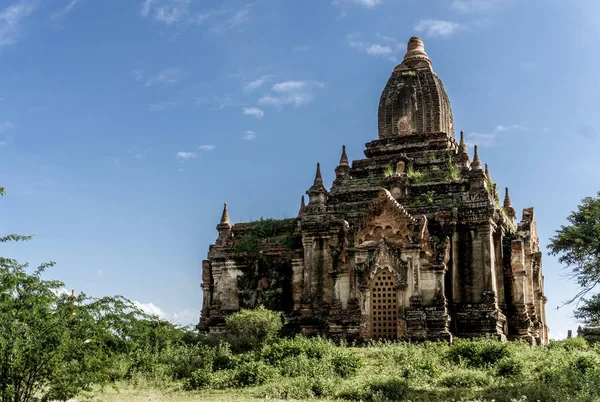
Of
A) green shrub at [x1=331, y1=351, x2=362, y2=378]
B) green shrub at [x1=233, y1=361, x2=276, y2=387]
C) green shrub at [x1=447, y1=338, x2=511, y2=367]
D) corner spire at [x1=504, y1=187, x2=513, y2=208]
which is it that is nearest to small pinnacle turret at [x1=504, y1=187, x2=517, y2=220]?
corner spire at [x1=504, y1=187, x2=513, y2=208]

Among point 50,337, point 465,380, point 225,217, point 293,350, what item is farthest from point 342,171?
point 50,337

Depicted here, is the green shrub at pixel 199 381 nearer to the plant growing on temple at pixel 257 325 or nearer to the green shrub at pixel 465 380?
the plant growing on temple at pixel 257 325

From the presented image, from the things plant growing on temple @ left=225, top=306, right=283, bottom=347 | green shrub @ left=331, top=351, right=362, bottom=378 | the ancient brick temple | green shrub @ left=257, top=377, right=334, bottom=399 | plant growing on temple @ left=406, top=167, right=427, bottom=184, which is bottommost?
green shrub @ left=257, top=377, right=334, bottom=399

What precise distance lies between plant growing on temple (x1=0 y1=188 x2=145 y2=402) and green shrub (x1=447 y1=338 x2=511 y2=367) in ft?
34.5

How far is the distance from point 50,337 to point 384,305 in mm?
15548

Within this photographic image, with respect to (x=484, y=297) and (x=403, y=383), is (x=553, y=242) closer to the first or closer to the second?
(x=484, y=297)

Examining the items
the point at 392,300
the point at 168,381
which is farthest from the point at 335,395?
the point at 392,300

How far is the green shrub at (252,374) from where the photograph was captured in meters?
21.6

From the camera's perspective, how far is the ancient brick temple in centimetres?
2827

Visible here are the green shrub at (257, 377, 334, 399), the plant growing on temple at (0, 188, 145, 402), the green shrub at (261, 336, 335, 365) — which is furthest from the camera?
the green shrub at (261, 336, 335, 365)

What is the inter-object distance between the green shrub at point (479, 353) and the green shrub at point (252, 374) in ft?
19.3

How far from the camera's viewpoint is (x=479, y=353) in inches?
893

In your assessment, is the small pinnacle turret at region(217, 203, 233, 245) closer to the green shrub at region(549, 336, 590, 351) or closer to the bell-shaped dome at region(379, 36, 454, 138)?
the bell-shaped dome at region(379, 36, 454, 138)

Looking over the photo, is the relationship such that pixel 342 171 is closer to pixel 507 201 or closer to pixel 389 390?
pixel 507 201
